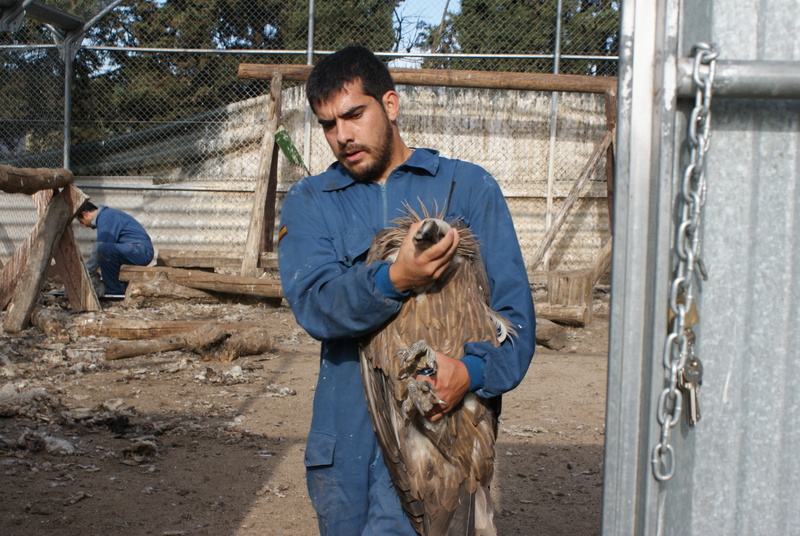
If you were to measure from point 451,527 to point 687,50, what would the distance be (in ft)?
4.47

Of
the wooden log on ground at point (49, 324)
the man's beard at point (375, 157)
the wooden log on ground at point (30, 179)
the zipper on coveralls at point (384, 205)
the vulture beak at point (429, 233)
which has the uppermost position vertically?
the wooden log on ground at point (30, 179)

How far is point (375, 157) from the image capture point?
7.22 ft

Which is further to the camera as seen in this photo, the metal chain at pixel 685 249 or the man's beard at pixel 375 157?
the man's beard at pixel 375 157

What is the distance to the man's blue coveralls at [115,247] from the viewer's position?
30.0 feet

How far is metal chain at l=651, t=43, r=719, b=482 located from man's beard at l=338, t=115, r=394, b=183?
114 centimetres

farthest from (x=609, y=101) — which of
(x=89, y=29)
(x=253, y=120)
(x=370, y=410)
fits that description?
(x=370, y=410)

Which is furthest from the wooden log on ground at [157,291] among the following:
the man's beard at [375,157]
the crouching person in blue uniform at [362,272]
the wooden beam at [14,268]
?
the man's beard at [375,157]

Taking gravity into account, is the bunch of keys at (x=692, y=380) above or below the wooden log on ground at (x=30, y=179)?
below

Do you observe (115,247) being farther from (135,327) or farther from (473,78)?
(473,78)

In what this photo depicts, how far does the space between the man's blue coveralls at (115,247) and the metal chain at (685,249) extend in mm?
8871

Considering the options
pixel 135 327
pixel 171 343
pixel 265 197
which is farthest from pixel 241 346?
pixel 265 197

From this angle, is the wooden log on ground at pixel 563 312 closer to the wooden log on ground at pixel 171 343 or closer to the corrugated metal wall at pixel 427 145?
the corrugated metal wall at pixel 427 145

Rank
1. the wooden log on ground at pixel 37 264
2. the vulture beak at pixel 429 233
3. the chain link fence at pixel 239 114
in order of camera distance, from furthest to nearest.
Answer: the chain link fence at pixel 239 114
the wooden log on ground at pixel 37 264
the vulture beak at pixel 429 233

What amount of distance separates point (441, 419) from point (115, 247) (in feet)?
26.4
